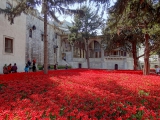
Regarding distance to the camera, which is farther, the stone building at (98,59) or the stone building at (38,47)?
the stone building at (98,59)

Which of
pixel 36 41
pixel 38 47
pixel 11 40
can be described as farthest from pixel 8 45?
pixel 38 47

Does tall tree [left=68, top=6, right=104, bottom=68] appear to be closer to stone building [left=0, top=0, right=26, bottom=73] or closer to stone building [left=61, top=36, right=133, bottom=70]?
stone building [left=61, top=36, right=133, bottom=70]

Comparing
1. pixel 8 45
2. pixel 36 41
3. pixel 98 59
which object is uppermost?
pixel 36 41

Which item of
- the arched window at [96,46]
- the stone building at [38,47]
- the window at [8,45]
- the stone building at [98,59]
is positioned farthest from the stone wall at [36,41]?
the arched window at [96,46]

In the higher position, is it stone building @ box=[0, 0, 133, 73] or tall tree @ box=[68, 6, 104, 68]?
tall tree @ box=[68, 6, 104, 68]

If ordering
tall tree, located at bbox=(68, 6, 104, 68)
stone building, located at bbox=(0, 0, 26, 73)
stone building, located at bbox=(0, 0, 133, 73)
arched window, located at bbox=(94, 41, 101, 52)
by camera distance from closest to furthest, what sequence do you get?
stone building, located at bbox=(0, 0, 26, 73) → stone building, located at bbox=(0, 0, 133, 73) → tall tree, located at bbox=(68, 6, 104, 68) → arched window, located at bbox=(94, 41, 101, 52)

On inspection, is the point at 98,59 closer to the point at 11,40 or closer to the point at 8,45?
the point at 11,40

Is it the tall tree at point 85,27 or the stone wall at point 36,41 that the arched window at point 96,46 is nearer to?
the tall tree at point 85,27

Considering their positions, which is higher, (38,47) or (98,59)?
(38,47)

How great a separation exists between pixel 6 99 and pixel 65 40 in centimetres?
3547

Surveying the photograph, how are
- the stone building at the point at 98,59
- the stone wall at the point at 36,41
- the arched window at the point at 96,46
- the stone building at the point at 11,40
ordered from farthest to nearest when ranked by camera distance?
1. the arched window at the point at 96,46
2. the stone building at the point at 98,59
3. the stone wall at the point at 36,41
4. the stone building at the point at 11,40

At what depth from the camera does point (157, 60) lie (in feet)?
141

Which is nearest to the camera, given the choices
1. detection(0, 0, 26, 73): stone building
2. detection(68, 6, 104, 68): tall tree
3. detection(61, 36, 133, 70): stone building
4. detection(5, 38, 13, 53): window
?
detection(0, 0, 26, 73): stone building

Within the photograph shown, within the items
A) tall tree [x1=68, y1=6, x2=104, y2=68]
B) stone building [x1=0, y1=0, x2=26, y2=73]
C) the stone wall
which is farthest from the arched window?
stone building [x1=0, y1=0, x2=26, y2=73]
